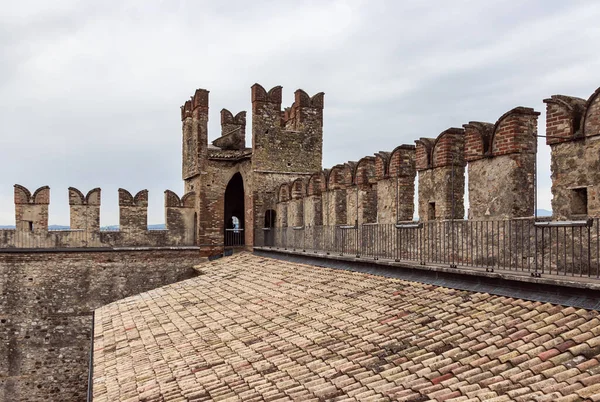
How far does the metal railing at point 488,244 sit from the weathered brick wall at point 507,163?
280 millimetres

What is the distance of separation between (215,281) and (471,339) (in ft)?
31.5

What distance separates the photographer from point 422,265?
8.36m

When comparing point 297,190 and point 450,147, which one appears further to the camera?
point 297,190

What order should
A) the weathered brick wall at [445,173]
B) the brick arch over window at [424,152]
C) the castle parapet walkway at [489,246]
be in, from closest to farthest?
1. the castle parapet walkway at [489,246]
2. the weathered brick wall at [445,173]
3. the brick arch over window at [424,152]

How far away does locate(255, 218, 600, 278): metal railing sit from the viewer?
6.44 metres

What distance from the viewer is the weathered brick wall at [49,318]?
15969mm

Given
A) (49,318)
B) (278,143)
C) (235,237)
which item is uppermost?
(278,143)

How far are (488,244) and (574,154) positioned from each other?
5.94 feet

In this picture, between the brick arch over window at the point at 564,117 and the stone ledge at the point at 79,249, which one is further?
the stone ledge at the point at 79,249

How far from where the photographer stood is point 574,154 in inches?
265

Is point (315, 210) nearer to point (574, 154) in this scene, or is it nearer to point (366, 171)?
point (366, 171)

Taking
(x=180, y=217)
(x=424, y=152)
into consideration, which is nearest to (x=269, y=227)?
(x=180, y=217)

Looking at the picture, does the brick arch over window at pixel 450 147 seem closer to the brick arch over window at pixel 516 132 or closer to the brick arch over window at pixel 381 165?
the brick arch over window at pixel 516 132

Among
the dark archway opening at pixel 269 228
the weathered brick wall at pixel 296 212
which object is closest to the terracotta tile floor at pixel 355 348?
the weathered brick wall at pixel 296 212
